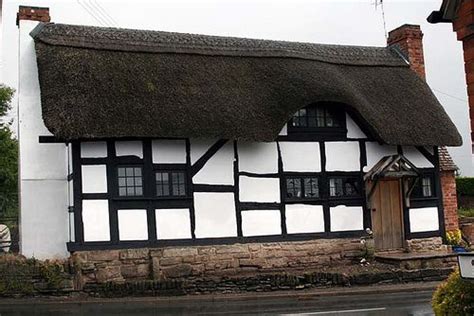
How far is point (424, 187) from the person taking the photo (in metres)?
18.6

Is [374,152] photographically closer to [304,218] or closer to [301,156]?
[301,156]

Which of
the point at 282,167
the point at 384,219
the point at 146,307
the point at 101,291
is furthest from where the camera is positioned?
the point at 384,219

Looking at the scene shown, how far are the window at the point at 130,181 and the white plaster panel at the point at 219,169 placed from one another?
4.65 ft

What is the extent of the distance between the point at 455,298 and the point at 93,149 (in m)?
10.1

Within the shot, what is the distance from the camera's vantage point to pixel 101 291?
14109 millimetres

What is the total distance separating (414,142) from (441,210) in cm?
268

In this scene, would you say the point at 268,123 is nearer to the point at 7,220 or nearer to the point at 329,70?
the point at 329,70

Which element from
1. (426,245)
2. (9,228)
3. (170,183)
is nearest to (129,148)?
(170,183)

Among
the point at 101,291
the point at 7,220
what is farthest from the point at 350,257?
the point at 7,220

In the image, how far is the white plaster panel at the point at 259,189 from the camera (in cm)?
1628

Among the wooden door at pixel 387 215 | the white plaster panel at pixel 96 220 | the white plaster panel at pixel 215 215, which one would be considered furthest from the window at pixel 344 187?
the white plaster panel at pixel 96 220

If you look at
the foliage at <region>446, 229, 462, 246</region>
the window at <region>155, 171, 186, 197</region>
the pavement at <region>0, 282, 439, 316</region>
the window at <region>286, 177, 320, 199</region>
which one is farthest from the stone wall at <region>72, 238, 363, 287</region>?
the foliage at <region>446, 229, 462, 246</region>

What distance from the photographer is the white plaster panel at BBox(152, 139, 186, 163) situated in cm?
1546

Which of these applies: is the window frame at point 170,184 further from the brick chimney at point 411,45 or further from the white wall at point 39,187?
the brick chimney at point 411,45
